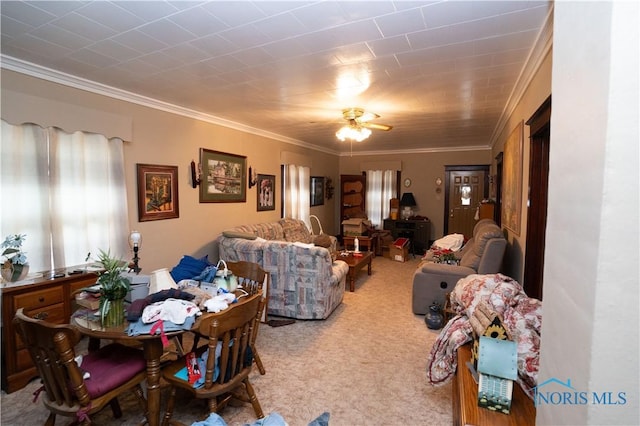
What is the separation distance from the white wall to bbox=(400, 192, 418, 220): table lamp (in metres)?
6.86

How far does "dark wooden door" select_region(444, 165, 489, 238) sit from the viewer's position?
7.07 meters

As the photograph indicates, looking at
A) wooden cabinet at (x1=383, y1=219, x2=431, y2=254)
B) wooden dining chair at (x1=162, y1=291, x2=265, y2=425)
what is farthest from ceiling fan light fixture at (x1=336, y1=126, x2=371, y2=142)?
wooden cabinet at (x1=383, y1=219, x2=431, y2=254)

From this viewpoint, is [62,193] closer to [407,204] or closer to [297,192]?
[297,192]

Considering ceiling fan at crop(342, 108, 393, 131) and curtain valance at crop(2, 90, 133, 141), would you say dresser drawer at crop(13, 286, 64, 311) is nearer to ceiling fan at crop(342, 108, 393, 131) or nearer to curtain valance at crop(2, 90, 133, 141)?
curtain valance at crop(2, 90, 133, 141)

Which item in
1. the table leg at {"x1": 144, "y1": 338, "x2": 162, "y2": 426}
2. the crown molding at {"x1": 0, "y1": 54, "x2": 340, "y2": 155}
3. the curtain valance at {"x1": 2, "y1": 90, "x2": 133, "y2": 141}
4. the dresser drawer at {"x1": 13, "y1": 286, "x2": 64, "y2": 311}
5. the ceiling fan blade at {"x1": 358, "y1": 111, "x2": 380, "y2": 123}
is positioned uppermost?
the crown molding at {"x1": 0, "y1": 54, "x2": 340, "y2": 155}

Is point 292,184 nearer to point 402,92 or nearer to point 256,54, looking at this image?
point 402,92

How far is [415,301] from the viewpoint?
3.74m

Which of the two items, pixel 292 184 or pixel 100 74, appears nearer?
pixel 100 74

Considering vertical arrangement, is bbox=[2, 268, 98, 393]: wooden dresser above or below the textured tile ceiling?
below

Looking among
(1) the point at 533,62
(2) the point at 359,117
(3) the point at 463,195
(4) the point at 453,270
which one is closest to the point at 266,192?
(2) the point at 359,117

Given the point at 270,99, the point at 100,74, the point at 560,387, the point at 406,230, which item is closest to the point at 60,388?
the point at 560,387

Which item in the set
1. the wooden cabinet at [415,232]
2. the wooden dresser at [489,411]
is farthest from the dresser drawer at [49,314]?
the wooden cabinet at [415,232]

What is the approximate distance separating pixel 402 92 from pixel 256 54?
62.2 inches

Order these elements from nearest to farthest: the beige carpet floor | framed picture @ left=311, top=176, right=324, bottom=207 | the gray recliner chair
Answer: the beige carpet floor
the gray recliner chair
framed picture @ left=311, top=176, right=324, bottom=207
